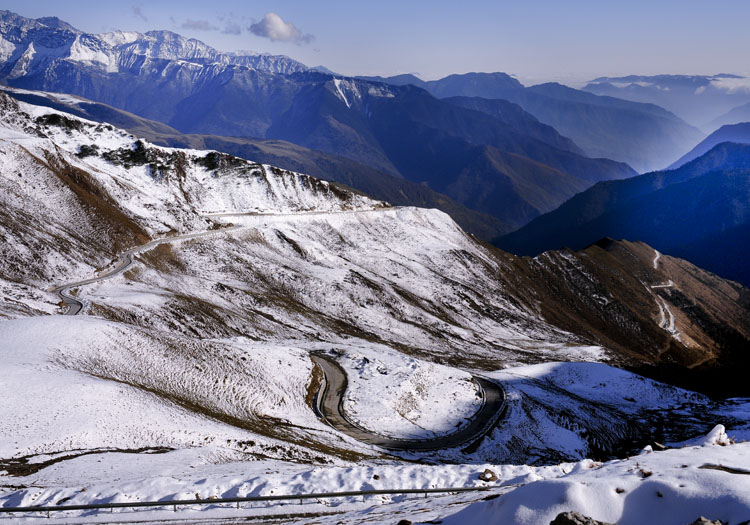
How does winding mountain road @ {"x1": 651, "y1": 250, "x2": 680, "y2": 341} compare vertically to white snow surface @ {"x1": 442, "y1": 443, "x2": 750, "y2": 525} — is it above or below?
below

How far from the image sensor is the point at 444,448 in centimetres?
3812

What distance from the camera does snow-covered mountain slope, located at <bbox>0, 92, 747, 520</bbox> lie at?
81.8ft

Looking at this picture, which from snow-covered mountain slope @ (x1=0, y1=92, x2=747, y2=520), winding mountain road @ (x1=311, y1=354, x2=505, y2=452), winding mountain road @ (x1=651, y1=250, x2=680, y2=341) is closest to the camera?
snow-covered mountain slope @ (x1=0, y1=92, x2=747, y2=520)

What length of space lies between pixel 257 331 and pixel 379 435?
27.5 metres

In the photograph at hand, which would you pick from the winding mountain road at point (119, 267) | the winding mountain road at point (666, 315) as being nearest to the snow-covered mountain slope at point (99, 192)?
the winding mountain road at point (119, 267)

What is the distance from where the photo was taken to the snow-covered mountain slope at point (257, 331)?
81.8 ft

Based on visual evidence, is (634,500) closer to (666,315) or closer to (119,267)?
(119,267)

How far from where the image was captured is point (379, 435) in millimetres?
38062

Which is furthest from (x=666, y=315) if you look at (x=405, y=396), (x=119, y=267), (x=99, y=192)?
(x=99, y=192)

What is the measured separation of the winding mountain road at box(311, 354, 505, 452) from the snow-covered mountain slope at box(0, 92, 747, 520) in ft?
3.36

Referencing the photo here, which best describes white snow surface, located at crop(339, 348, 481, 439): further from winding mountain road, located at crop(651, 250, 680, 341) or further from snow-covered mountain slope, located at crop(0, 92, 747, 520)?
winding mountain road, located at crop(651, 250, 680, 341)

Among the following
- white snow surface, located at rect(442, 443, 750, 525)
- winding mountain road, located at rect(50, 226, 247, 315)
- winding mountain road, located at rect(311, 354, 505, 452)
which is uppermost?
winding mountain road, located at rect(50, 226, 247, 315)

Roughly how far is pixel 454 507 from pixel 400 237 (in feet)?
362

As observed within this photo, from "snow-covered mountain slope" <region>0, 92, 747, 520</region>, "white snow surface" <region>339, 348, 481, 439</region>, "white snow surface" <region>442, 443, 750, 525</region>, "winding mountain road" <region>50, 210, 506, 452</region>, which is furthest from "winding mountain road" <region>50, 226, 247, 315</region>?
"white snow surface" <region>442, 443, 750, 525</region>
